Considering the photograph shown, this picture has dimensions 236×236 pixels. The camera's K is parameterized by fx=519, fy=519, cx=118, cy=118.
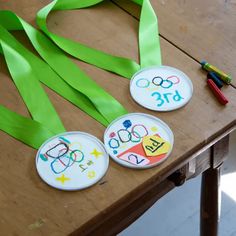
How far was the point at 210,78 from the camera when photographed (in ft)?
2.79

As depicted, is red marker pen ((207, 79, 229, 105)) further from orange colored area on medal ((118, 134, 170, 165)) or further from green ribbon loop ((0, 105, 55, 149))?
green ribbon loop ((0, 105, 55, 149))

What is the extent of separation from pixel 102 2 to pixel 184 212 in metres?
0.78

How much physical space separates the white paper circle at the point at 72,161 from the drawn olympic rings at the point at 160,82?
0.14 meters

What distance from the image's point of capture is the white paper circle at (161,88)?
0.82m

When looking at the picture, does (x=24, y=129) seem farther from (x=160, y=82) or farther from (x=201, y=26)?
(x=201, y=26)

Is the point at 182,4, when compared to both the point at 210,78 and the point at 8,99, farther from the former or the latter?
the point at 8,99

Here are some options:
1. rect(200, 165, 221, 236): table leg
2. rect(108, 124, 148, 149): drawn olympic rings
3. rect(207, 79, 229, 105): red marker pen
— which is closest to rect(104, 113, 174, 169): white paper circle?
rect(108, 124, 148, 149): drawn olympic rings

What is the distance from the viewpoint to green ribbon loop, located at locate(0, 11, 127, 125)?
821mm

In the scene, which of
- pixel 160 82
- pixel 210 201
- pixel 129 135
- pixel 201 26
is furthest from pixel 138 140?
pixel 210 201

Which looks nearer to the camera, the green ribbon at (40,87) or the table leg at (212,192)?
the green ribbon at (40,87)

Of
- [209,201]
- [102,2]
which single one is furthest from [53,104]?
[209,201]

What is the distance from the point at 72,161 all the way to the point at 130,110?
131 mm

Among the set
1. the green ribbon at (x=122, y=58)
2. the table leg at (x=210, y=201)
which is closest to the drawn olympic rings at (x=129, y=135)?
the green ribbon at (x=122, y=58)

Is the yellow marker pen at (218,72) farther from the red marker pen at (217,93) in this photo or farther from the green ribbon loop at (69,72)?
the green ribbon loop at (69,72)
